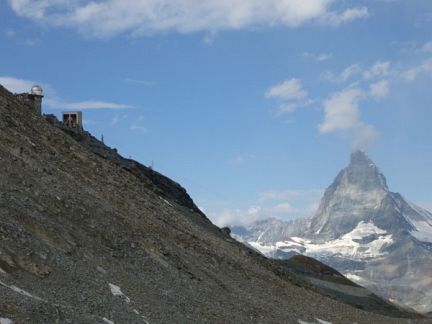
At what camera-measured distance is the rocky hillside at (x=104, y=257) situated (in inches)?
1250

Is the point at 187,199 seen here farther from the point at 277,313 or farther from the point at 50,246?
the point at 50,246

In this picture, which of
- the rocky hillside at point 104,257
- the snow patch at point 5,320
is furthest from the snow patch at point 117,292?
the snow patch at point 5,320

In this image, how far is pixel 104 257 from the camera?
39844 millimetres

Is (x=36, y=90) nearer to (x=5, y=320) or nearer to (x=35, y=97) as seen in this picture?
(x=35, y=97)

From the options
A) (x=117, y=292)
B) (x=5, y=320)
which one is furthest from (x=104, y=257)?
(x=5, y=320)

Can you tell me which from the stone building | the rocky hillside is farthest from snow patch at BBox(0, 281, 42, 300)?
the stone building

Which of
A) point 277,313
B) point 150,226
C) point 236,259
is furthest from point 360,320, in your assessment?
point 150,226

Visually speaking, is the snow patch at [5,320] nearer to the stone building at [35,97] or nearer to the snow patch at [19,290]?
the snow patch at [19,290]

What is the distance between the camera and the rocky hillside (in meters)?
31.8

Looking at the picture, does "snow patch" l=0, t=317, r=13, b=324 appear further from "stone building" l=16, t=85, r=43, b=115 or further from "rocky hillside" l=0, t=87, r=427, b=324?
"stone building" l=16, t=85, r=43, b=115

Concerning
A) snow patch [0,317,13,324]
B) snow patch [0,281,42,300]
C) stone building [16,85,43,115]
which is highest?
stone building [16,85,43,115]

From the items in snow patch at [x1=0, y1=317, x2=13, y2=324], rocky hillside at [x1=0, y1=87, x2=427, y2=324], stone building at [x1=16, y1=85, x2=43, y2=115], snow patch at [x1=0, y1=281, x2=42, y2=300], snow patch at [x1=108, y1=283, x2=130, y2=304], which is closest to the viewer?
snow patch at [x1=0, y1=317, x2=13, y2=324]

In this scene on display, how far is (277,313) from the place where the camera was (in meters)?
48.9

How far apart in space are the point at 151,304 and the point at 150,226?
16.9 m
